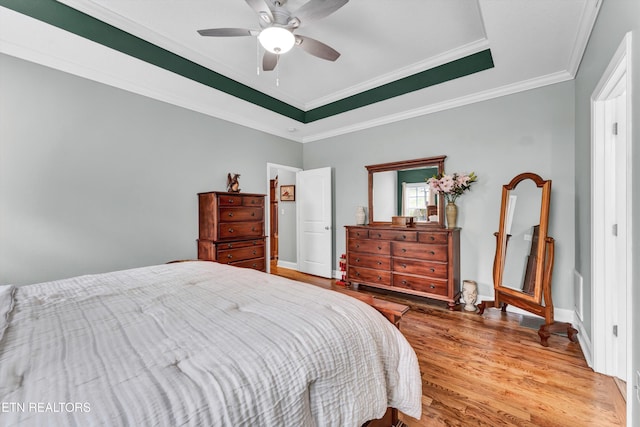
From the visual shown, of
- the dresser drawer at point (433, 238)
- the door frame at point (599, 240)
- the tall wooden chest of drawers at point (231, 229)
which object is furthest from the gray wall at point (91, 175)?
the door frame at point (599, 240)

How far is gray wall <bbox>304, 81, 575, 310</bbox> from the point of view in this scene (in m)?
2.83

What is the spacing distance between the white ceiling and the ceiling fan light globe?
0.45m

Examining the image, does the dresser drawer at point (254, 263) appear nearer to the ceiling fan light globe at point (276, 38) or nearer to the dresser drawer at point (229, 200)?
the dresser drawer at point (229, 200)

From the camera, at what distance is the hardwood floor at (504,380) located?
1569 millimetres

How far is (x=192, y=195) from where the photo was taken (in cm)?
351

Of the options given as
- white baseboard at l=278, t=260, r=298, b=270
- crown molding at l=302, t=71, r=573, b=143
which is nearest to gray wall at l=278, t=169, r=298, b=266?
white baseboard at l=278, t=260, r=298, b=270

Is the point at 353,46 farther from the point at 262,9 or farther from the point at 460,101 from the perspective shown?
the point at 460,101

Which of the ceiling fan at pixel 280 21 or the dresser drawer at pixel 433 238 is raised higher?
the ceiling fan at pixel 280 21

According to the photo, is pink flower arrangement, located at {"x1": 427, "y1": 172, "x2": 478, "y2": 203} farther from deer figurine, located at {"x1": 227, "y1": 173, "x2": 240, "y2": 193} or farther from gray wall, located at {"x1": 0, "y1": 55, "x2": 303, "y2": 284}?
gray wall, located at {"x1": 0, "y1": 55, "x2": 303, "y2": 284}

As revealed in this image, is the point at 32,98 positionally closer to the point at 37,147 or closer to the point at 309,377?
the point at 37,147

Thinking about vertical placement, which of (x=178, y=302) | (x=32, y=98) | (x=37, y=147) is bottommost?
(x=178, y=302)

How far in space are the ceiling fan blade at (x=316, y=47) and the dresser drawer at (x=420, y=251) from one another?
7.75 feet

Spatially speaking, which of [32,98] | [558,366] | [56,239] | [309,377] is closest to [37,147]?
[32,98]

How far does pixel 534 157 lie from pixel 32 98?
16.3 feet
